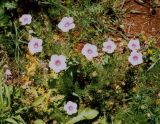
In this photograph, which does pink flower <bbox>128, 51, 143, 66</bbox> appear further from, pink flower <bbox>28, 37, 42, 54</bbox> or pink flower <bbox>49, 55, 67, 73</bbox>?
pink flower <bbox>28, 37, 42, 54</bbox>

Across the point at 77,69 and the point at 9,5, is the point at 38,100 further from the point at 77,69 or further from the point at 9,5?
the point at 9,5

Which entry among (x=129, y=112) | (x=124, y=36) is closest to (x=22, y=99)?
(x=129, y=112)

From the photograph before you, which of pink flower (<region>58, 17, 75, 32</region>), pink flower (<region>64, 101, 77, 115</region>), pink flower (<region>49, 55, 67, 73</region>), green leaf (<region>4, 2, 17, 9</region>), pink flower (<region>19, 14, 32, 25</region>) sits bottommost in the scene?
pink flower (<region>64, 101, 77, 115</region>)

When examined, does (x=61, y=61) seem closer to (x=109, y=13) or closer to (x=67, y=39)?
(x=67, y=39)

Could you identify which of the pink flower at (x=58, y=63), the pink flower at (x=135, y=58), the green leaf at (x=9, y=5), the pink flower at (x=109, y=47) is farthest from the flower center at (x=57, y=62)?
the green leaf at (x=9, y=5)

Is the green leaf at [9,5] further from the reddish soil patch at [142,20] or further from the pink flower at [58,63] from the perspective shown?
the reddish soil patch at [142,20]

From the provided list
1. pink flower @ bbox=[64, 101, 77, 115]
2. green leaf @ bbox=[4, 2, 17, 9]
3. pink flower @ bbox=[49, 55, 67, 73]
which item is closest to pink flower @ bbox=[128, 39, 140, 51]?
pink flower @ bbox=[49, 55, 67, 73]
